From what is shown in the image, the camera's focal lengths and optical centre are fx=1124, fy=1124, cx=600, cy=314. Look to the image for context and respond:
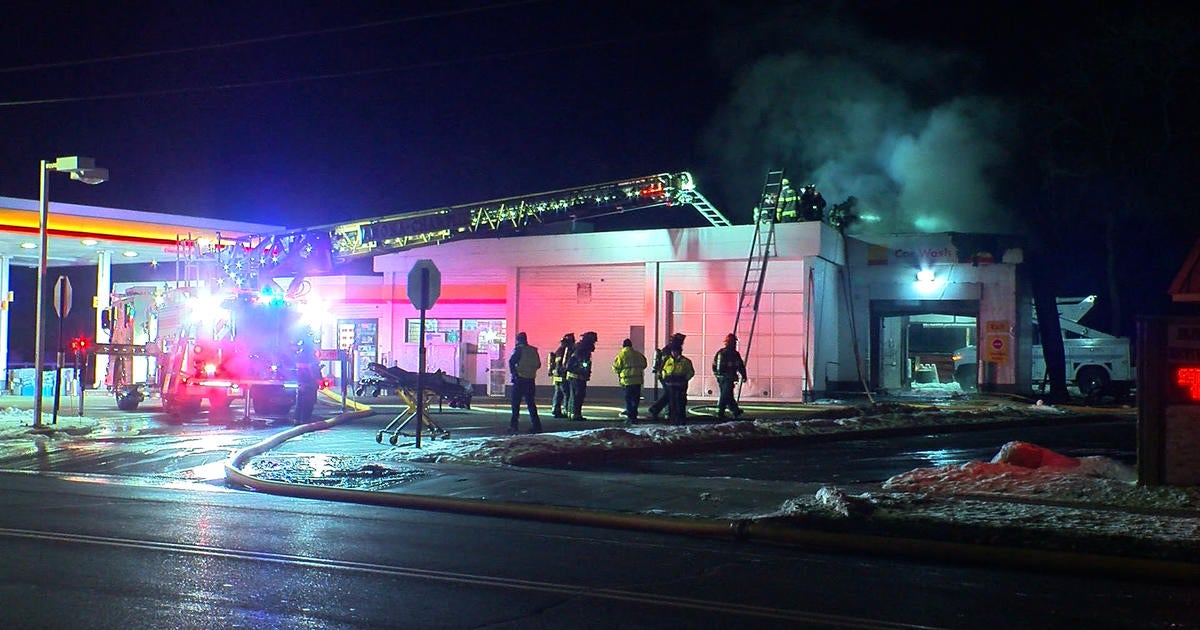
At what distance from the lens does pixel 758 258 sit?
92.1 ft

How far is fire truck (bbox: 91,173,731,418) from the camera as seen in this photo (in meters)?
21.2

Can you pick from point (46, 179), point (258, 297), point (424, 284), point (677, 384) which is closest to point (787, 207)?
point (677, 384)

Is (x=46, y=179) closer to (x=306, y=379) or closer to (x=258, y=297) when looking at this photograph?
(x=258, y=297)

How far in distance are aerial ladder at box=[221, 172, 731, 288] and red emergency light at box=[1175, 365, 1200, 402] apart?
53.7 feet

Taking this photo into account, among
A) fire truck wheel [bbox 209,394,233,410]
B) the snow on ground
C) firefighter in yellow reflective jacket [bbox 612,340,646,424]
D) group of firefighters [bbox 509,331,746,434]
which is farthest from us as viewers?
fire truck wheel [bbox 209,394,233,410]

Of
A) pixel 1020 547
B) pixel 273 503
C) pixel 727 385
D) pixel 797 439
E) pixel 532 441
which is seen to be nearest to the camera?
pixel 1020 547

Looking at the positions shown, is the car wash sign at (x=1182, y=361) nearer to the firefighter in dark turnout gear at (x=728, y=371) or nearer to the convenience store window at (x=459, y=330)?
the firefighter in dark turnout gear at (x=728, y=371)

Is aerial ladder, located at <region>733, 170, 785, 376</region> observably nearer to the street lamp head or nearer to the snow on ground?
the snow on ground

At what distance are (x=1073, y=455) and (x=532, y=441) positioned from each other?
7.46 m

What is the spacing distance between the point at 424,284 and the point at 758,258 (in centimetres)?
1484

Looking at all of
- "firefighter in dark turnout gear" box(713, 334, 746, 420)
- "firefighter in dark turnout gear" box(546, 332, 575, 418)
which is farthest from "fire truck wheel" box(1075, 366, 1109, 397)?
"firefighter in dark turnout gear" box(546, 332, 575, 418)

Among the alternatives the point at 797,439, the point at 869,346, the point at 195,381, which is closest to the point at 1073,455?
the point at 797,439

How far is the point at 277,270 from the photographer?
24.1 m

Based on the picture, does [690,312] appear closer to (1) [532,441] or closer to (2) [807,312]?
(2) [807,312]
